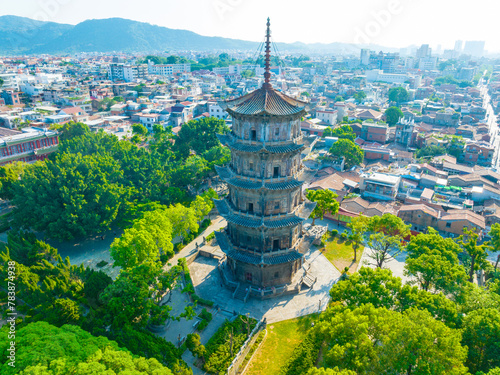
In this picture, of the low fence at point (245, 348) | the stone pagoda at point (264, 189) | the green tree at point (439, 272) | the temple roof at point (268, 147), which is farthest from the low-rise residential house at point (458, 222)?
the low fence at point (245, 348)

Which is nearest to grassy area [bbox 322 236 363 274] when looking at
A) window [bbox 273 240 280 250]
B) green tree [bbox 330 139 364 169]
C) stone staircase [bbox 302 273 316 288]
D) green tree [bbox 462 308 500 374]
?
stone staircase [bbox 302 273 316 288]

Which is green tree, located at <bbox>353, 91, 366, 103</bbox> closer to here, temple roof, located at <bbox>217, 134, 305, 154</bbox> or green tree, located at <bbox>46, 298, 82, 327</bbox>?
temple roof, located at <bbox>217, 134, 305, 154</bbox>

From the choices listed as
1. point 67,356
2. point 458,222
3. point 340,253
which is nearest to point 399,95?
point 458,222

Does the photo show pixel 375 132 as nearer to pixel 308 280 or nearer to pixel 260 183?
pixel 308 280

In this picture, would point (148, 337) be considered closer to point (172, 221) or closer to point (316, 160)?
point (172, 221)

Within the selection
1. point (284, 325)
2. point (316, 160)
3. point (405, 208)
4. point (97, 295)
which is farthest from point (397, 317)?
point (316, 160)
